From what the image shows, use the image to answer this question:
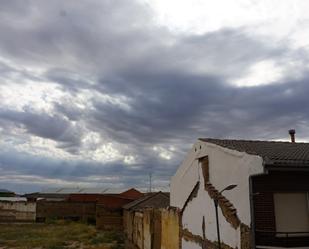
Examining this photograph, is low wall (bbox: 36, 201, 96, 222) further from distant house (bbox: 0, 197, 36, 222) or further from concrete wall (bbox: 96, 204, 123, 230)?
concrete wall (bbox: 96, 204, 123, 230)

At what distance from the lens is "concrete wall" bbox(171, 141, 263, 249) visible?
11.0m

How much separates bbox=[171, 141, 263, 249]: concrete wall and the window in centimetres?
94

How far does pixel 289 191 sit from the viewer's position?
10875mm

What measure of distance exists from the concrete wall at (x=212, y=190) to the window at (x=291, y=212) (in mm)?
936

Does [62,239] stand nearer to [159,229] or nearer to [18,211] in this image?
[159,229]

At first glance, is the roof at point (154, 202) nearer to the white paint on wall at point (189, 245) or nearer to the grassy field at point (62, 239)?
the grassy field at point (62, 239)

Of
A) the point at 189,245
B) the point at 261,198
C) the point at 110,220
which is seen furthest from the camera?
the point at 110,220

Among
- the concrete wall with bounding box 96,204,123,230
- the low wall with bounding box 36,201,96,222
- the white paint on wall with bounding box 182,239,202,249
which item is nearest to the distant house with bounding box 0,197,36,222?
the low wall with bounding box 36,201,96,222

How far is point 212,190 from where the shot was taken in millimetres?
13680

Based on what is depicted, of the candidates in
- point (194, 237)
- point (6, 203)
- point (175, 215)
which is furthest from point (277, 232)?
point (6, 203)

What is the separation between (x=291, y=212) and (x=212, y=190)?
3.27 meters

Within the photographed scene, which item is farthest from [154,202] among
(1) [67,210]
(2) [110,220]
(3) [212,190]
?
(1) [67,210]

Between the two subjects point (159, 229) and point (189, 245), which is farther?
point (159, 229)

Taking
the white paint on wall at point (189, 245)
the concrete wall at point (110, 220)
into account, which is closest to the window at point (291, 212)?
the white paint on wall at point (189, 245)
